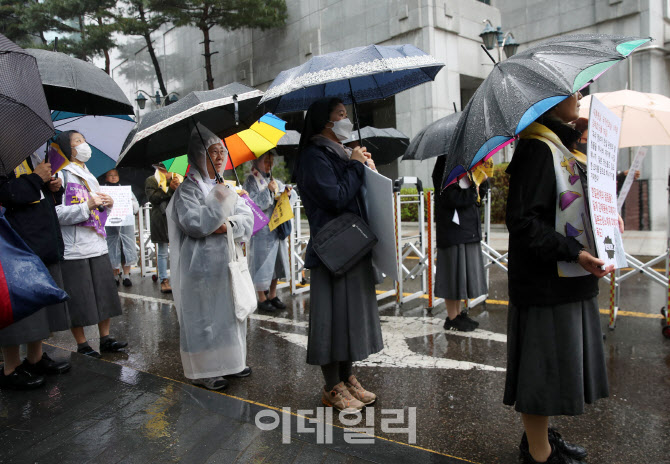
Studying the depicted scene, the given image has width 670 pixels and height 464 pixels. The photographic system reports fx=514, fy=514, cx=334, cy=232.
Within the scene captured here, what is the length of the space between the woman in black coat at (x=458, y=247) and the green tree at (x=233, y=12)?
17.0m

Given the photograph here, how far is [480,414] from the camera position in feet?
11.1

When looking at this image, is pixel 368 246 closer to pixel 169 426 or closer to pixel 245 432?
pixel 245 432

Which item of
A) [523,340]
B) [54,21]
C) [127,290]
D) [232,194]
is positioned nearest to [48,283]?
[232,194]

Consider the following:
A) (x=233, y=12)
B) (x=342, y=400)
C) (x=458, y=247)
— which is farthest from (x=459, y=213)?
(x=233, y=12)

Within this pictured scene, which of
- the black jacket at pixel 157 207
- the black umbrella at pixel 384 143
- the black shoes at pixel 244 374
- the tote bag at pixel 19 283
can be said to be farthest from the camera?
the black umbrella at pixel 384 143

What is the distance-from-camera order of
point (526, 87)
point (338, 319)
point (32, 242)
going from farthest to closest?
point (32, 242) → point (338, 319) → point (526, 87)

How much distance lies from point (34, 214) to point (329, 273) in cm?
245

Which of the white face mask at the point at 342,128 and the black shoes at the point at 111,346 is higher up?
the white face mask at the point at 342,128

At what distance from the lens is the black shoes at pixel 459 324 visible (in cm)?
526

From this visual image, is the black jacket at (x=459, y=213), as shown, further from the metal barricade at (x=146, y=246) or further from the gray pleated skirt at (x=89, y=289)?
the metal barricade at (x=146, y=246)

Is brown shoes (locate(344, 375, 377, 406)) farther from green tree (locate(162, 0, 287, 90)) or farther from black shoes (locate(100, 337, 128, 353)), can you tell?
green tree (locate(162, 0, 287, 90))

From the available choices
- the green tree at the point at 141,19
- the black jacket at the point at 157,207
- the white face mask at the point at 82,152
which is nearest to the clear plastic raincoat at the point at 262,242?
the black jacket at the point at 157,207

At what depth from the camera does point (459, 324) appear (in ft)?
17.4

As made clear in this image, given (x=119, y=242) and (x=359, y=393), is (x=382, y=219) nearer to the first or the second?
(x=359, y=393)
